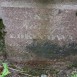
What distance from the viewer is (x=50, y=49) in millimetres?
2156

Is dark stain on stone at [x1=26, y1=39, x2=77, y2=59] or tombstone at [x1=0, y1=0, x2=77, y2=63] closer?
tombstone at [x1=0, y1=0, x2=77, y2=63]

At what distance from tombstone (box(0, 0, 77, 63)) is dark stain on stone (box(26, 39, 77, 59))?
0.03 meters

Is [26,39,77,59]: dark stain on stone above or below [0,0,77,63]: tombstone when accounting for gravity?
below

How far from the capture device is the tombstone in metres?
1.94

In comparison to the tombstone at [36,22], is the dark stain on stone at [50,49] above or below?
below

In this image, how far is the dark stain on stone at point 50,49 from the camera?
212 centimetres

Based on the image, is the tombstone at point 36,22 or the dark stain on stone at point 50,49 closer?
the tombstone at point 36,22

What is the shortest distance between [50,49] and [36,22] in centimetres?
29

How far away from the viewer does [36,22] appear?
2.00 m

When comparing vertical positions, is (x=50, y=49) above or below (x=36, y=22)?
below

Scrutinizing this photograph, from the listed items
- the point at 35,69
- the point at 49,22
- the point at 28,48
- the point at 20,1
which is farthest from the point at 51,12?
the point at 35,69

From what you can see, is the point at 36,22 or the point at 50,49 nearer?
the point at 36,22

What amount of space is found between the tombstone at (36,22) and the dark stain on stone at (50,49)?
3 cm

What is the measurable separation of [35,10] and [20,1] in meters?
0.13
